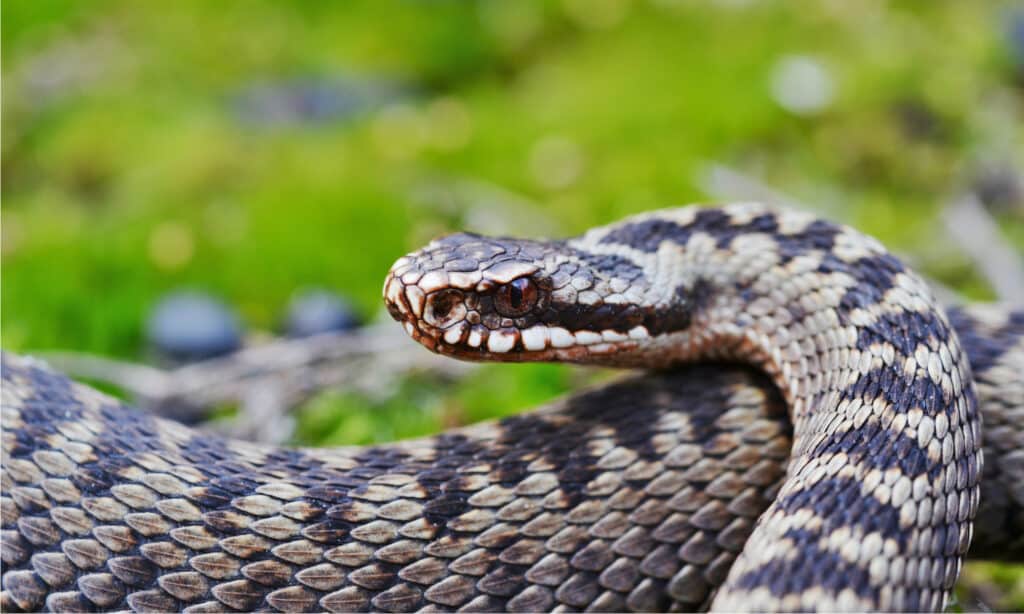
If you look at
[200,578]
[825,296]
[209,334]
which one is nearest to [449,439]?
[200,578]

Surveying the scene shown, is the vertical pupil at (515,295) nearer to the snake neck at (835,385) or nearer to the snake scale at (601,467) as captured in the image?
the snake scale at (601,467)

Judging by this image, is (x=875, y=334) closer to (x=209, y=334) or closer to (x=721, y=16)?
(x=209, y=334)

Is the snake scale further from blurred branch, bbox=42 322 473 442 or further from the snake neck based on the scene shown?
blurred branch, bbox=42 322 473 442

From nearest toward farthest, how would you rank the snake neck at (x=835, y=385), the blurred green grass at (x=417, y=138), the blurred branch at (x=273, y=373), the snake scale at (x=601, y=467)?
the snake neck at (x=835, y=385), the snake scale at (x=601, y=467), the blurred branch at (x=273, y=373), the blurred green grass at (x=417, y=138)

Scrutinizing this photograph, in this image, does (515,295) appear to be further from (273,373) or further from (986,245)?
(986,245)

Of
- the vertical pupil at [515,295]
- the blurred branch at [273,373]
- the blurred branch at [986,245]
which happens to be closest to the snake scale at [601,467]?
the vertical pupil at [515,295]

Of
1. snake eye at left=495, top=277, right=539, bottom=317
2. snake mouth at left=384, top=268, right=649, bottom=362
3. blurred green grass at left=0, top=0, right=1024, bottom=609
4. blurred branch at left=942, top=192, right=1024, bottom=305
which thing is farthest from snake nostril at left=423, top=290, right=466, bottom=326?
blurred branch at left=942, top=192, right=1024, bottom=305

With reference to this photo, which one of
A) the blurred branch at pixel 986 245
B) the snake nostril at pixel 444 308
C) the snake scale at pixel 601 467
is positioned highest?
the blurred branch at pixel 986 245
